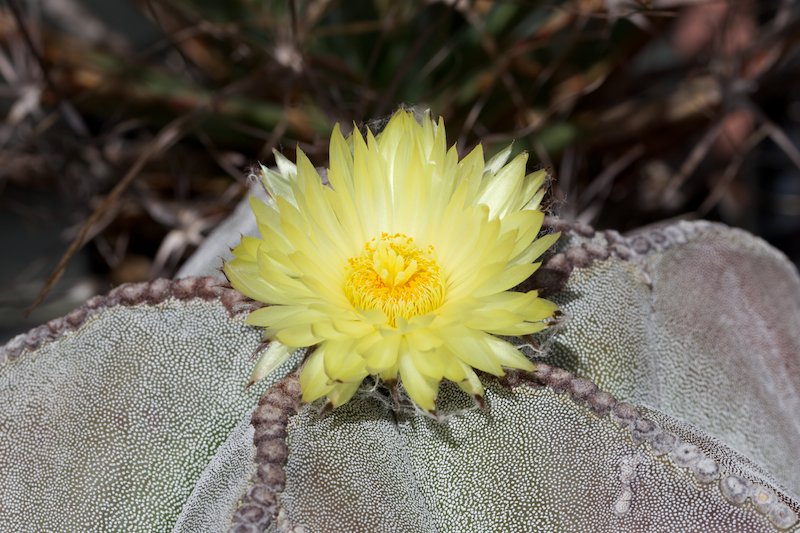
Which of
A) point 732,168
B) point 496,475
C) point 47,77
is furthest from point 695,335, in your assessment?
point 47,77

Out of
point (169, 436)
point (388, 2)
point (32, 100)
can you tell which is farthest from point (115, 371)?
point (388, 2)

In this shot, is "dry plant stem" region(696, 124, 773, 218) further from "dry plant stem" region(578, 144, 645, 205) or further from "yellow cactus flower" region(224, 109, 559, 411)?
"yellow cactus flower" region(224, 109, 559, 411)

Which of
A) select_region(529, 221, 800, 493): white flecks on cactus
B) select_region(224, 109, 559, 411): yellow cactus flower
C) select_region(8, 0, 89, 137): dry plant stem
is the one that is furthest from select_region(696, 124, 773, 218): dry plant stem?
select_region(8, 0, 89, 137): dry plant stem

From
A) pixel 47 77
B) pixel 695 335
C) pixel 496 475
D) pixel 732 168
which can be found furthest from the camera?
pixel 732 168

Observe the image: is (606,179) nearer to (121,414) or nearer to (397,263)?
(397,263)

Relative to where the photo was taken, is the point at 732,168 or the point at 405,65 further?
the point at 732,168

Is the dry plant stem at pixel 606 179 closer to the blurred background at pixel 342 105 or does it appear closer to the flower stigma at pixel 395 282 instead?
the blurred background at pixel 342 105

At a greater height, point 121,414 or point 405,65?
point 405,65

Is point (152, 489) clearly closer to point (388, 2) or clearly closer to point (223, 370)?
point (223, 370)
